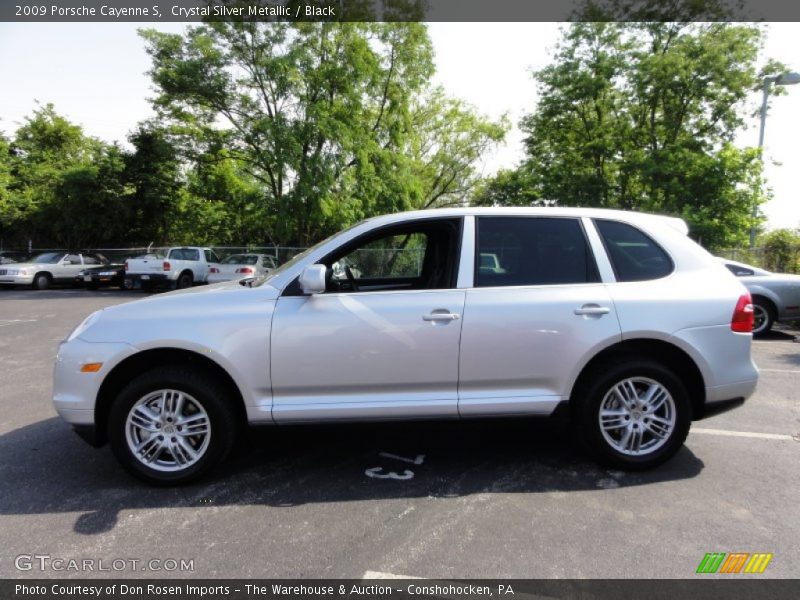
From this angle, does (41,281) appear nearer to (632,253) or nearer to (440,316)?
(440,316)

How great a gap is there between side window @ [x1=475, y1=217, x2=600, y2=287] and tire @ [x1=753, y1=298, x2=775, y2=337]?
24.7 ft

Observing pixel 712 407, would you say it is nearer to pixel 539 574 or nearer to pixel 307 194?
pixel 539 574

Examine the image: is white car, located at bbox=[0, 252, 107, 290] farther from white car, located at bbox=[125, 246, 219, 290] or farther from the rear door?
the rear door

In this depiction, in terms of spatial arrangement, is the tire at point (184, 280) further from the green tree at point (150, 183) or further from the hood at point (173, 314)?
the hood at point (173, 314)

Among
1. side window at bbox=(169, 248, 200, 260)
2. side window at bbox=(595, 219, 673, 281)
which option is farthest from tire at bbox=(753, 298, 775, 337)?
side window at bbox=(169, 248, 200, 260)

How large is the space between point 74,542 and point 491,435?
3037 mm

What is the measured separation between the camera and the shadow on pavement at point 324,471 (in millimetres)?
3299

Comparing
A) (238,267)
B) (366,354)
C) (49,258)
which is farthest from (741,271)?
(49,258)

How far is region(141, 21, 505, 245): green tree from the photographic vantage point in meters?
19.9

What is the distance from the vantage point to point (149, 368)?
348cm

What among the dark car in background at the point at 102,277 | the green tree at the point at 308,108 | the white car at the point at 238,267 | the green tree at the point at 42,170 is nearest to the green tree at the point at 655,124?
the green tree at the point at 308,108

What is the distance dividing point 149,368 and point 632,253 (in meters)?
3.51

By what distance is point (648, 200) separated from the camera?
1834 cm

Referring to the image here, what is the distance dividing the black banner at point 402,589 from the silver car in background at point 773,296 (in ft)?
26.7
